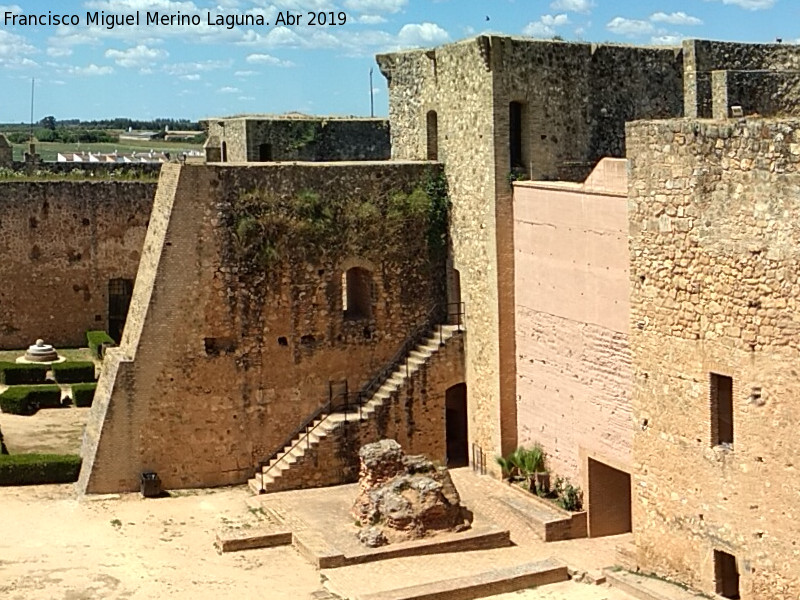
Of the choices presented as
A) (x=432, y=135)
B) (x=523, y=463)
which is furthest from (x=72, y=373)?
→ (x=523, y=463)

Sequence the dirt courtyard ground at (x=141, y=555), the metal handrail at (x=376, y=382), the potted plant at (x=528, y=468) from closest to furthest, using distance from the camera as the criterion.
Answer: the dirt courtyard ground at (x=141, y=555), the potted plant at (x=528, y=468), the metal handrail at (x=376, y=382)

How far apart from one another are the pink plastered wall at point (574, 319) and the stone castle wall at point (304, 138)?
960cm

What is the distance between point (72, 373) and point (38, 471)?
8.42 meters

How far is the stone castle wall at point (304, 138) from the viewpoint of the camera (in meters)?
29.4

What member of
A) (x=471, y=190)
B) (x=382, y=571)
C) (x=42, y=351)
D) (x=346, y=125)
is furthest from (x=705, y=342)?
(x=42, y=351)

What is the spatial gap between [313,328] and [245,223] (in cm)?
236

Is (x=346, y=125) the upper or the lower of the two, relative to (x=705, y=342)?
upper

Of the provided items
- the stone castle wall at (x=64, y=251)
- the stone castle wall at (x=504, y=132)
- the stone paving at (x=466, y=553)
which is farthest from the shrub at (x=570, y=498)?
the stone castle wall at (x=64, y=251)

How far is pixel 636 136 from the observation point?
15602 mm

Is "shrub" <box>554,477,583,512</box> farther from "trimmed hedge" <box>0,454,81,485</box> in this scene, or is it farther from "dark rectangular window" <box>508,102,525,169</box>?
"trimmed hedge" <box>0,454,81,485</box>

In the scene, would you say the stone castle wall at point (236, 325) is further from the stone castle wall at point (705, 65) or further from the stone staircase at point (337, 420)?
the stone castle wall at point (705, 65)

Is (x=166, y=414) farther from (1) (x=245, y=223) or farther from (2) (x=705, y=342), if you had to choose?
(2) (x=705, y=342)

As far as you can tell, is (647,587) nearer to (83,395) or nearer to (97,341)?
(83,395)

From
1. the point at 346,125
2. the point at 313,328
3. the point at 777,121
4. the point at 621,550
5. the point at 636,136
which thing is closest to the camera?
the point at 777,121
